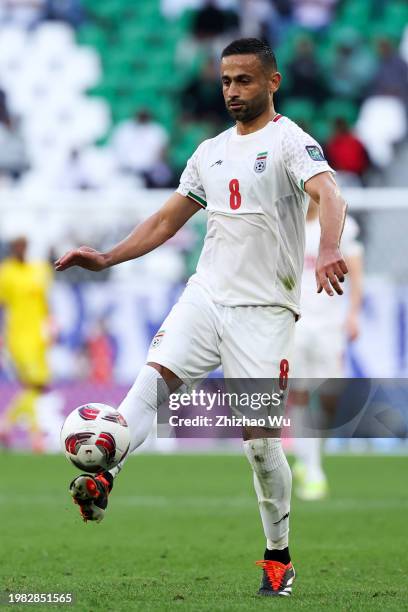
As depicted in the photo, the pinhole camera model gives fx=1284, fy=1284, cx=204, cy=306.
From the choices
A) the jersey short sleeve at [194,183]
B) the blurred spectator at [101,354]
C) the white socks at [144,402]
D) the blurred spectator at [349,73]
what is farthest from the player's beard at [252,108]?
the blurred spectator at [349,73]

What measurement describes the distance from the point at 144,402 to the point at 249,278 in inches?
27.6

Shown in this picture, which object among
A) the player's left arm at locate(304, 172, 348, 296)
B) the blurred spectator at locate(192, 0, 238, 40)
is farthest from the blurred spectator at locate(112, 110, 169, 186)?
the player's left arm at locate(304, 172, 348, 296)

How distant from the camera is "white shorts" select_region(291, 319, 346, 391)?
1052cm

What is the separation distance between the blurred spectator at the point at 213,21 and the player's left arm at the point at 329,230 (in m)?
15.4

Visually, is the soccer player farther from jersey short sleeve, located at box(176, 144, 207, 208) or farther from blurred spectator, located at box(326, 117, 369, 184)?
blurred spectator, located at box(326, 117, 369, 184)

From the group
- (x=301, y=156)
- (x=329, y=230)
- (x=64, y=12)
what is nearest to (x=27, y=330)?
(x=64, y=12)

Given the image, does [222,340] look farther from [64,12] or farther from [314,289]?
[64,12]

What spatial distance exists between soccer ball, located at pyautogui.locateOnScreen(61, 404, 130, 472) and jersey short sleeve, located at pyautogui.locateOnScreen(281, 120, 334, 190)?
122 cm

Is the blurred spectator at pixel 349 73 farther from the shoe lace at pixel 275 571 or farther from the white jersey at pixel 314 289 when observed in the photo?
the shoe lace at pixel 275 571

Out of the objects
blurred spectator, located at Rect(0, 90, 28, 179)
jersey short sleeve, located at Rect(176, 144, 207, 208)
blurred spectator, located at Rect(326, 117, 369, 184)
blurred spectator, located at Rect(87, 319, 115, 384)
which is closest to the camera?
jersey short sleeve, located at Rect(176, 144, 207, 208)

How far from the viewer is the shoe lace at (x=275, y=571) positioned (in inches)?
212

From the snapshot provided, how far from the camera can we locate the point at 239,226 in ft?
17.9

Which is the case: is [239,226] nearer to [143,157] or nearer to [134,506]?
[134,506]

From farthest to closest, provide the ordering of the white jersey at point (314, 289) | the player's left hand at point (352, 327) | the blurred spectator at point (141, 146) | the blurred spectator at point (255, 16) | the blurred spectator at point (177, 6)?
the blurred spectator at point (177, 6), the blurred spectator at point (255, 16), the blurred spectator at point (141, 146), the player's left hand at point (352, 327), the white jersey at point (314, 289)
